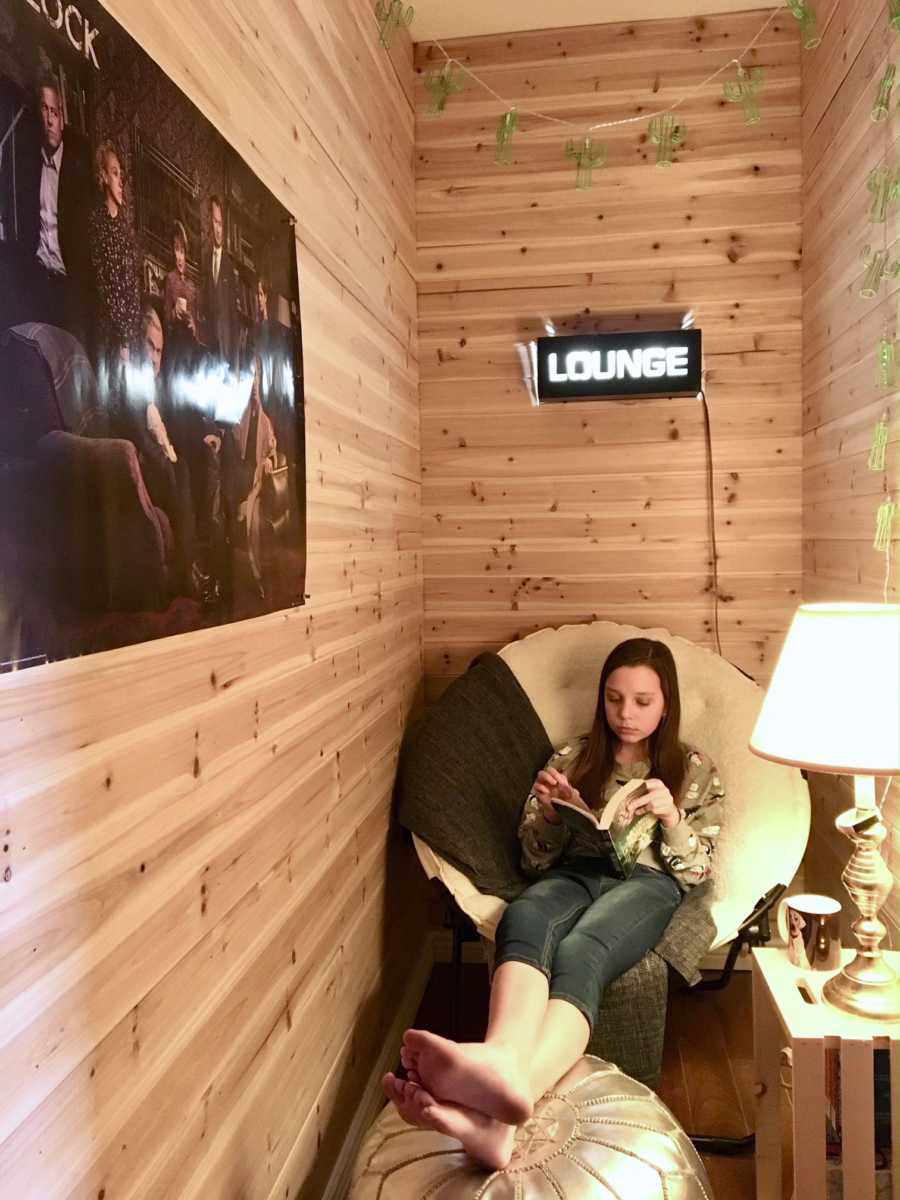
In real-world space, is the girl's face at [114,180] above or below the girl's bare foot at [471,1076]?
above

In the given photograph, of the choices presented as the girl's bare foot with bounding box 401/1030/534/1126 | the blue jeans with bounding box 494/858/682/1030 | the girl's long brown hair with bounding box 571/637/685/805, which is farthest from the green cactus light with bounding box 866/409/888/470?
the girl's bare foot with bounding box 401/1030/534/1126

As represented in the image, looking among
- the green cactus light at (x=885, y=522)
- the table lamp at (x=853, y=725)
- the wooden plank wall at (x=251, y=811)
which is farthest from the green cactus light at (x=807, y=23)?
the table lamp at (x=853, y=725)

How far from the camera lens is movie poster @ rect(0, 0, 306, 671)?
30.0 inches

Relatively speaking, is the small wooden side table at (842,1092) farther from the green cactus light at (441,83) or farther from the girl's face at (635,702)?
the green cactus light at (441,83)

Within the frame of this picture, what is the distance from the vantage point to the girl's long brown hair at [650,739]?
229cm

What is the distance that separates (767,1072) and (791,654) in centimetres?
85

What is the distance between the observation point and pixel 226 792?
1.23 metres

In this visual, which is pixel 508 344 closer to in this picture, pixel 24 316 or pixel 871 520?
pixel 871 520

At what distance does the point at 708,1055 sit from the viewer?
7.60 feet

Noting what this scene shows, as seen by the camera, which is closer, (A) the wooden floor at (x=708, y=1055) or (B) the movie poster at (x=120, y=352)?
(B) the movie poster at (x=120, y=352)

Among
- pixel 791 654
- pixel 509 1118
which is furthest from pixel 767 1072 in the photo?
pixel 791 654

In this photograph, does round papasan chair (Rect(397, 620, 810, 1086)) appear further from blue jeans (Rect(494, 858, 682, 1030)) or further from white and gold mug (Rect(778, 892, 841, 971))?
white and gold mug (Rect(778, 892, 841, 971))

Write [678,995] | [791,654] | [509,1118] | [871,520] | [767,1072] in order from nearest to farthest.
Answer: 1. [509,1118]
2. [791,654]
3. [767,1072]
4. [871,520]
5. [678,995]

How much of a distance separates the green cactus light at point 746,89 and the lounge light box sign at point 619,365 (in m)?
0.71
